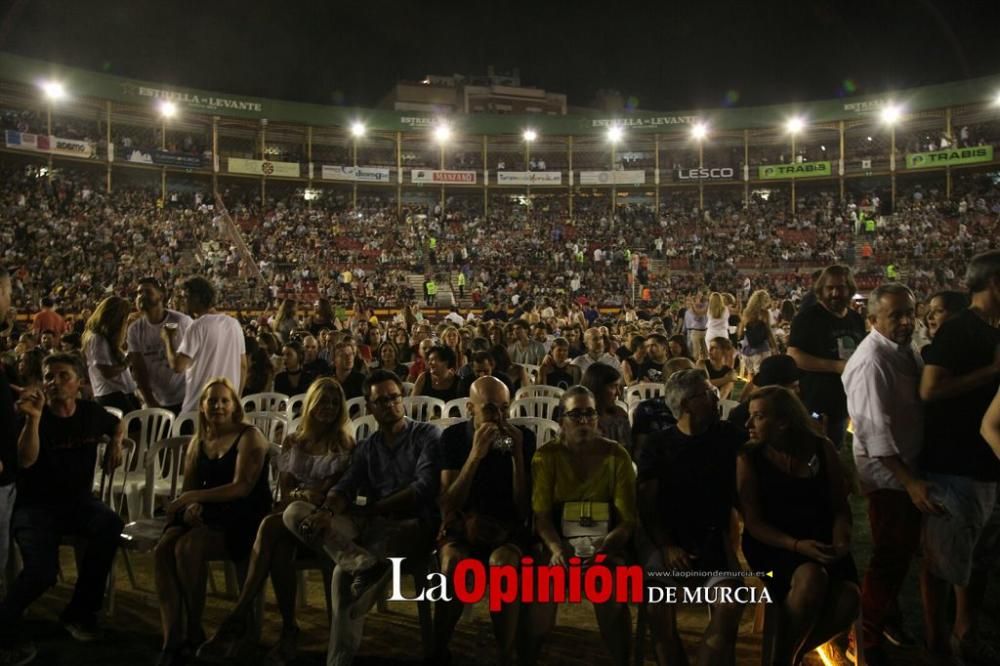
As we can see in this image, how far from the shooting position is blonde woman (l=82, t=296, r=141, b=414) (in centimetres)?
535

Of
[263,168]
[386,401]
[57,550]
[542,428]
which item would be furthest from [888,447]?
[263,168]

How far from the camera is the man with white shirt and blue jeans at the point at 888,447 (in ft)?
10.8

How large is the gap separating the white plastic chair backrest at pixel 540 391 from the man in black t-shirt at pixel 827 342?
2.21 metres

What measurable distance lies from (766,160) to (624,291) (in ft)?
43.5

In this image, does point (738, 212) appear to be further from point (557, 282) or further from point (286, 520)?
point (286, 520)

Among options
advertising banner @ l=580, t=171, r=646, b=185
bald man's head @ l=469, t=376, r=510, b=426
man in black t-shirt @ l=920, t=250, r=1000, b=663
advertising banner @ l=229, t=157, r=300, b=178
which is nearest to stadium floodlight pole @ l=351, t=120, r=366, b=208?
advertising banner @ l=229, t=157, r=300, b=178

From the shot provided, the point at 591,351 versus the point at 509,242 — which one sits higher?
the point at 509,242

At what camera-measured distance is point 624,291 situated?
2703 cm

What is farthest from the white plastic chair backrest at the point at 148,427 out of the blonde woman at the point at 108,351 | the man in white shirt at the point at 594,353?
the man in white shirt at the point at 594,353

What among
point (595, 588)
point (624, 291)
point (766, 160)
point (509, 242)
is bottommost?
point (595, 588)

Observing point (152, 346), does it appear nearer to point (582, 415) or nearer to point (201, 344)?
point (201, 344)

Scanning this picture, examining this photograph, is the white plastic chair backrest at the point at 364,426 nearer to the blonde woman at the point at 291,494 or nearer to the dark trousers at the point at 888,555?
the blonde woman at the point at 291,494

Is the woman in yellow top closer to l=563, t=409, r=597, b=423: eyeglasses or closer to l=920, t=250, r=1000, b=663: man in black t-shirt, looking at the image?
l=563, t=409, r=597, b=423: eyeglasses

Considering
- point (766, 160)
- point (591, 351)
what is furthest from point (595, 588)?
point (766, 160)
